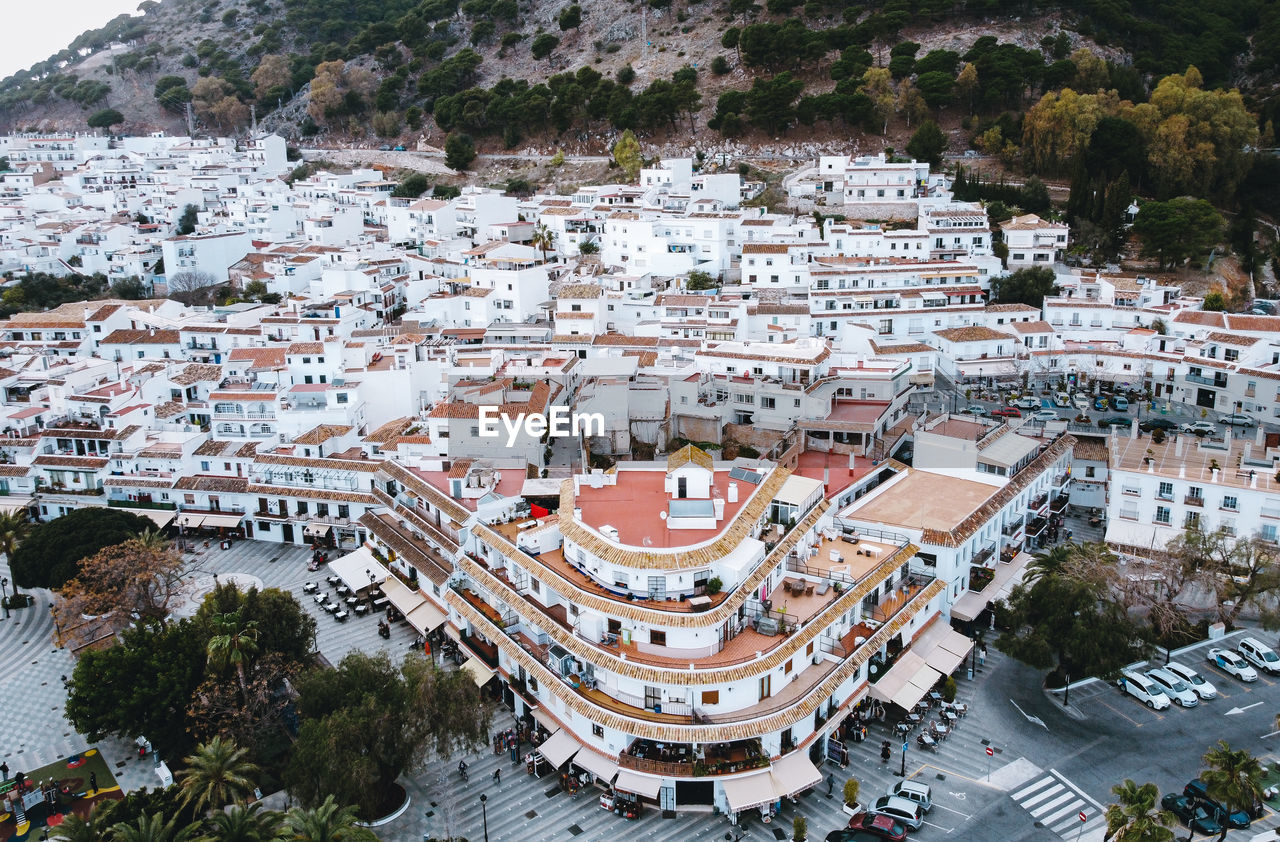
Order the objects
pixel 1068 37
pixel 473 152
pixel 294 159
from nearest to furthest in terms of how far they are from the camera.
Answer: pixel 1068 37 → pixel 473 152 → pixel 294 159

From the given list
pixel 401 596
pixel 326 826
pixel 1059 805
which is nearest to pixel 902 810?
pixel 1059 805

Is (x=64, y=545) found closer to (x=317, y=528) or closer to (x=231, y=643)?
(x=317, y=528)

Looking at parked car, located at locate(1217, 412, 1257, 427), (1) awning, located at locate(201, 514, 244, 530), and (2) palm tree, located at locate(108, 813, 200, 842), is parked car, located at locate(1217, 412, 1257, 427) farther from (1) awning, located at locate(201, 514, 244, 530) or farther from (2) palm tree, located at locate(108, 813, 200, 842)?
(2) palm tree, located at locate(108, 813, 200, 842)

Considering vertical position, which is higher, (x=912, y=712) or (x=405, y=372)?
(x=405, y=372)

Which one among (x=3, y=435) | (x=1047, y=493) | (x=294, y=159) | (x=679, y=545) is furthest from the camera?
(x=294, y=159)

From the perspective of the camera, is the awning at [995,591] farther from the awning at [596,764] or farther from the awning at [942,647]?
the awning at [596,764]

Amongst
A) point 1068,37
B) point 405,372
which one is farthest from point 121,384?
point 1068,37

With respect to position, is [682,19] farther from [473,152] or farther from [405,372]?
[405,372]
